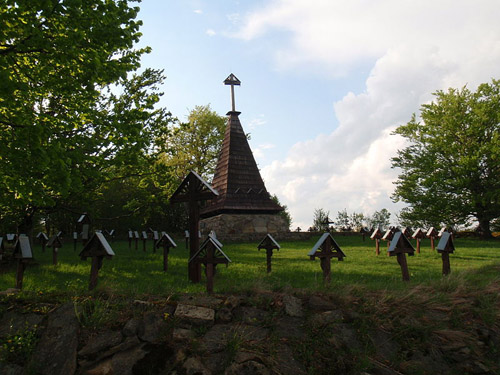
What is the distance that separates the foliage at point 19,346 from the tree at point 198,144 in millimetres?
28870

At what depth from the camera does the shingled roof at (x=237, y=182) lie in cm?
→ 2239

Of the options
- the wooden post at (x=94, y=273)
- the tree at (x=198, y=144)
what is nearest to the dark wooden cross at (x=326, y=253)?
the wooden post at (x=94, y=273)

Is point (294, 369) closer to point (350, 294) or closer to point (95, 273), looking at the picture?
point (350, 294)

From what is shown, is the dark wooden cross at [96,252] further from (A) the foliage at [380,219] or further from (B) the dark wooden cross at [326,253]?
(A) the foliage at [380,219]

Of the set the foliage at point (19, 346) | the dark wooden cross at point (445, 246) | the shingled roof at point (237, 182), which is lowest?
the foliage at point (19, 346)

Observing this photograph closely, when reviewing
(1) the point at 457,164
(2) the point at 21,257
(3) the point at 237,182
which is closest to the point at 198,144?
(3) the point at 237,182

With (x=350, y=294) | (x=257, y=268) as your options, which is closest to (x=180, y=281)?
(x=257, y=268)

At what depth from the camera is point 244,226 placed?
22141 millimetres

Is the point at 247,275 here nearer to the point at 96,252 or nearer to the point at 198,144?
the point at 96,252

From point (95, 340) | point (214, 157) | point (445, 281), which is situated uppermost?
point (214, 157)

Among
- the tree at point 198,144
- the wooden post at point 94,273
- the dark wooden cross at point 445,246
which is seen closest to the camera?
the wooden post at point 94,273

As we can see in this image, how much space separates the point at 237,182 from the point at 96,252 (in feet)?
53.8

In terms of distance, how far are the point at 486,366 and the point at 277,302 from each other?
131 inches

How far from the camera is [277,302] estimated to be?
6.13m
